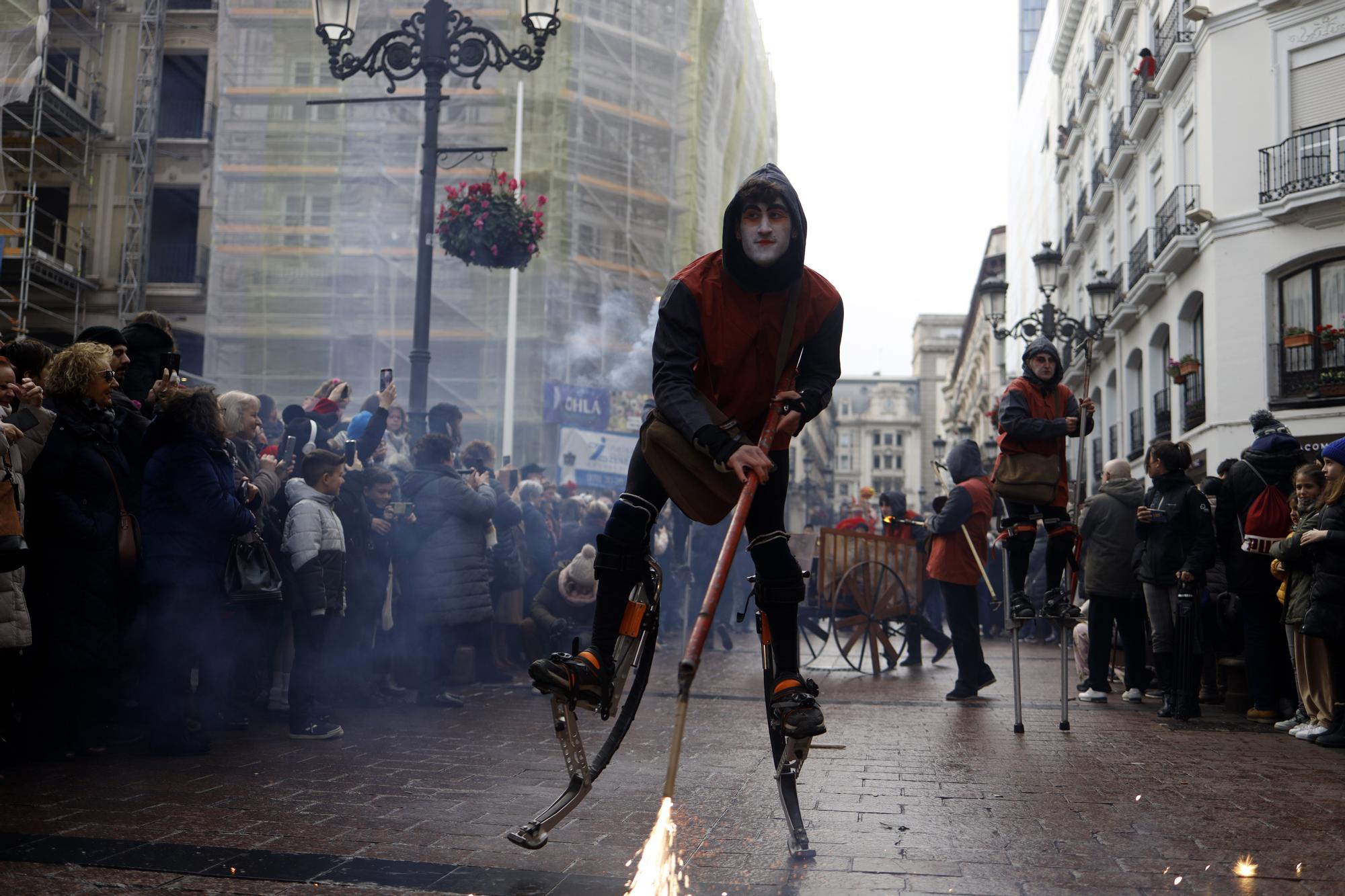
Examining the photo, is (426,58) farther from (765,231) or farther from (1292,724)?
(1292,724)

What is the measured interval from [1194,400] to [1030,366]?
1970 cm

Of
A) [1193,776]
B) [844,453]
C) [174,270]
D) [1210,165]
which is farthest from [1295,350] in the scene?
[844,453]

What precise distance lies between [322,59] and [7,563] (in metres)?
22.7

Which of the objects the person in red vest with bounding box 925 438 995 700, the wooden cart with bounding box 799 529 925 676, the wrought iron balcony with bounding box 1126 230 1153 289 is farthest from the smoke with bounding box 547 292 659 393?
the person in red vest with bounding box 925 438 995 700

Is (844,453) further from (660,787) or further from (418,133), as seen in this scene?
(660,787)

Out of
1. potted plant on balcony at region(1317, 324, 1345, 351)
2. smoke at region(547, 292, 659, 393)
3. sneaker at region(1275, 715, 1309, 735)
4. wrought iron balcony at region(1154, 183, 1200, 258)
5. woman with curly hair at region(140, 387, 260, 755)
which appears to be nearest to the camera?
woman with curly hair at region(140, 387, 260, 755)

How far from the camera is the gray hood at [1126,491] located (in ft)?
34.1

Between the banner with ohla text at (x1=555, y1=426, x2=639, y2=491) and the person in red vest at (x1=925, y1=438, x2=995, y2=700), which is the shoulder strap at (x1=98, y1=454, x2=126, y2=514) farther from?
the banner with ohla text at (x1=555, y1=426, x2=639, y2=491)

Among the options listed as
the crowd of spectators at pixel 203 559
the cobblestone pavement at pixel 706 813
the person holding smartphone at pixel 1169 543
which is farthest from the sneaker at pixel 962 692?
the crowd of spectators at pixel 203 559

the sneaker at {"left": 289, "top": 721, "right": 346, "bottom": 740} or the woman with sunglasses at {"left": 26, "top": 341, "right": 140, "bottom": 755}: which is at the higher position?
the woman with sunglasses at {"left": 26, "top": 341, "right": 140, "bottom": 755}

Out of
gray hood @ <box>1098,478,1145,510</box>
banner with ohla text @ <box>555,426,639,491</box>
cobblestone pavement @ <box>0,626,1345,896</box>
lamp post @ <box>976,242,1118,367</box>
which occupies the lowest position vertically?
cobblestone pavement @ <box>0,626,1345,896</box>

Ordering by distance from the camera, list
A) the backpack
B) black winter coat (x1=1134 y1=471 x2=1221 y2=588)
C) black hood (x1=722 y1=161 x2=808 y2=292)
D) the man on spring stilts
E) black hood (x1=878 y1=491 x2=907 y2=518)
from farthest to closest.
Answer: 1. black hood (x1=878 y1=491 x2=907 y2=518)
2. black winter coat (x1=1134 y1=471 x2=1221 y2=588)
3. the backpack
4. black hood (x1=722 y1=161 x2=808 y2=292)
5. the man on spring stilts

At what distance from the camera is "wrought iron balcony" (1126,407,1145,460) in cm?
3064

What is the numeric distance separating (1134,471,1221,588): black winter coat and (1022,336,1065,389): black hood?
6.73 ft
